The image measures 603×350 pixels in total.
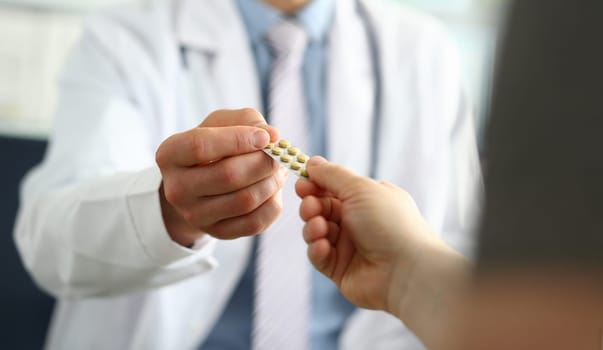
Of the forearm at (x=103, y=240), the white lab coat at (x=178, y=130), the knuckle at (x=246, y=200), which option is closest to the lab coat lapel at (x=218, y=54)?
the white lab coat at (x=178, y=130)

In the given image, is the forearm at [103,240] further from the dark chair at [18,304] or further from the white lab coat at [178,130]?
the dark chair at [18,304]

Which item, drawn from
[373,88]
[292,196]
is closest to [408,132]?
[373,88]

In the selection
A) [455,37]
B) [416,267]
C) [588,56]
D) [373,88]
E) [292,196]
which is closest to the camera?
[588,56]

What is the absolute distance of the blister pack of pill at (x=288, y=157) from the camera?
498 mm

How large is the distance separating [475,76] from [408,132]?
0.71 feet

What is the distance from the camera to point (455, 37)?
1157mm

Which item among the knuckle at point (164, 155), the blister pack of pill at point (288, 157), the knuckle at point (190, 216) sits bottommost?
the knuckle at point (190, 216)

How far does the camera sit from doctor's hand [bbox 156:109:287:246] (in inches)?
19.6

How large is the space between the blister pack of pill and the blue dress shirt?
0.28m

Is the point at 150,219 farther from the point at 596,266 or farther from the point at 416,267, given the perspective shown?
the point at 596,266

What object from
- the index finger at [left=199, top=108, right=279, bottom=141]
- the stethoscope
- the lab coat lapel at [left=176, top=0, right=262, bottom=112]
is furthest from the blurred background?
the index finger at [left=199, top=108, right=279, bottom=141]

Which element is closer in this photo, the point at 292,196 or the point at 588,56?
the point at 588,56

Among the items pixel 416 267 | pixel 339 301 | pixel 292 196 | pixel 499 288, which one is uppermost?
pixel 499 288

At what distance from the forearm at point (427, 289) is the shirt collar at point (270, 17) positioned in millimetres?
440
